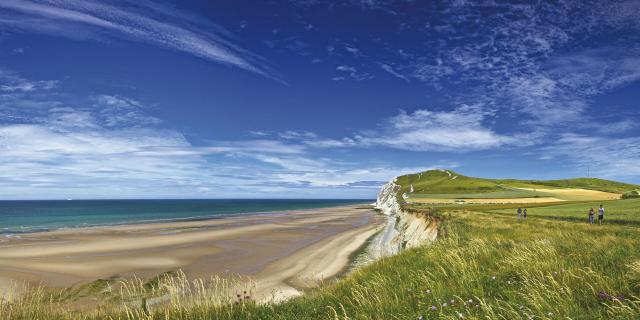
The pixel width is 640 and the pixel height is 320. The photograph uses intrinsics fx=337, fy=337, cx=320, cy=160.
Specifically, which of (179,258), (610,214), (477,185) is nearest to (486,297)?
(179,258)

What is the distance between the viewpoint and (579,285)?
6172 mm

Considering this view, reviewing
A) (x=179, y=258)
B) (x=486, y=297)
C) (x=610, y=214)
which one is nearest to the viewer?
(x=486, y=297)

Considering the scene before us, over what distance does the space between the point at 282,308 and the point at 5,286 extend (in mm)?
23410

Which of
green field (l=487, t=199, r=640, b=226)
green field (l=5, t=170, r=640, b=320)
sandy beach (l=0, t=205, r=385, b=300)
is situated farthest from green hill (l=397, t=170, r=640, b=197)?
green field (l=5, t=170, r=640, b=320)

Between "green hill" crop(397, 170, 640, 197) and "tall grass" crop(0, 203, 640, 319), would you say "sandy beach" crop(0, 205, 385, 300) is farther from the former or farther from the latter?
"green hill" crop(397, 170, 640, 197)

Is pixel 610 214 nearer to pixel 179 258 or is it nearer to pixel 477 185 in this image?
pixel 179 258

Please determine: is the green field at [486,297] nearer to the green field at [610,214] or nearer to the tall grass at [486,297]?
the tall grass at [486,297]

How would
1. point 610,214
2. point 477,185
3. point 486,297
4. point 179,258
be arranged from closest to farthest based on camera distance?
point 486,297, point 179,258, point 610,214, point 477,185

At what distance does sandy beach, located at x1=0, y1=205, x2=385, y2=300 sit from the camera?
77.5 feet

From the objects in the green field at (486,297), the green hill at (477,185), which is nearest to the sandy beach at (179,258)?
the green field at (486,297)

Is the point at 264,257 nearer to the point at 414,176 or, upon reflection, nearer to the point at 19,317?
the point at 19,317

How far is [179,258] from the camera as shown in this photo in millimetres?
30766

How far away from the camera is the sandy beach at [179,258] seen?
23.6 m

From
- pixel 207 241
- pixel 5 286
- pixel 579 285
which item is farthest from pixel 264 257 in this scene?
pixel 579 285
